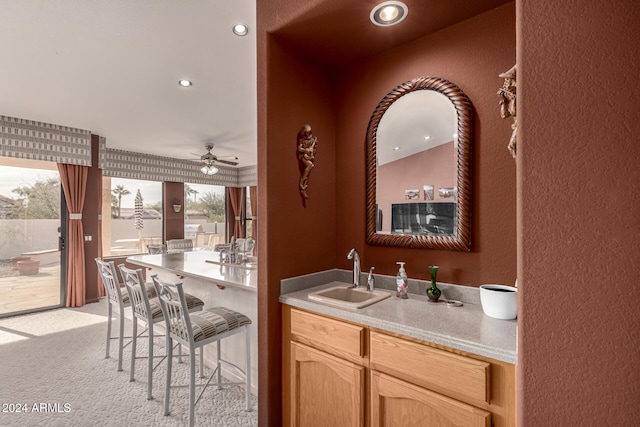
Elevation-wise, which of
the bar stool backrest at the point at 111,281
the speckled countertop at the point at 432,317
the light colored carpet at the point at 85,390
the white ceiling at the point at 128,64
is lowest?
the light colored carpet at the point at 85,390

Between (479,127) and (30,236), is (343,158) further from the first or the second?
(30,236)

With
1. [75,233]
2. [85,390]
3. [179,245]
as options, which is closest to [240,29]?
[85,390]

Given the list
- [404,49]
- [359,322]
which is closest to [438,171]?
[404,49]

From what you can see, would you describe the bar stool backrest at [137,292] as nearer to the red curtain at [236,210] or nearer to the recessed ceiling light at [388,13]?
the recessed ceiling light at [388,13]

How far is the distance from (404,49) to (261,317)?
182cm

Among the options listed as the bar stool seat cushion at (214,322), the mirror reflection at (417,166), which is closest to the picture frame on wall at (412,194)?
the mirror reflection at (417,166)

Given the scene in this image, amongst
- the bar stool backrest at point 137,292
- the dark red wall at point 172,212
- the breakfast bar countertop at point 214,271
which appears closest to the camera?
the breakfast bar countertop at point 214,271

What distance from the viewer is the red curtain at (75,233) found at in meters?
A: 4.68

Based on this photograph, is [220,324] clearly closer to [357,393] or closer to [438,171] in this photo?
[357,393]

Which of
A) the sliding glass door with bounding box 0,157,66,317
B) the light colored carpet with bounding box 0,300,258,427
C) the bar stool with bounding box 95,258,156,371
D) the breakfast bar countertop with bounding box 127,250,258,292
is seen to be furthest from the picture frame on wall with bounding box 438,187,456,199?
the sliding glass door with bounding box 0,157,66,317

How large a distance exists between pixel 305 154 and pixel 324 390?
52.2 inches

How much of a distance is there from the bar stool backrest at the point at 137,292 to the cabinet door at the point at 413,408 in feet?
6.09

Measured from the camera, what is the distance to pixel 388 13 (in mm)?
1622

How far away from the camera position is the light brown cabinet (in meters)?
1.12
